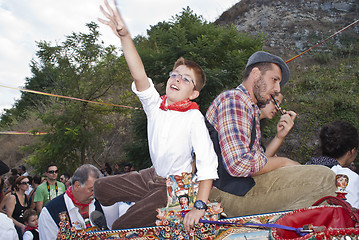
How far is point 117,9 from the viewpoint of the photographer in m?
2.28

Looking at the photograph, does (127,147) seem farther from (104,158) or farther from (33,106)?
(33,106)

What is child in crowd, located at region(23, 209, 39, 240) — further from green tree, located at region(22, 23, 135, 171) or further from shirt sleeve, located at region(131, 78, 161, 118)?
green tree, located at region(22, 23, 135, 171)

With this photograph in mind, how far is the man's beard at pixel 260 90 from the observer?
2.66 m

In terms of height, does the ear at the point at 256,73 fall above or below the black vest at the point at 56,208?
above

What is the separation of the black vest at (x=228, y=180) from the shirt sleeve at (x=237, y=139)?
0.08m

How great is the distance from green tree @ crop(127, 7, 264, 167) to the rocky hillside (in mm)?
9837

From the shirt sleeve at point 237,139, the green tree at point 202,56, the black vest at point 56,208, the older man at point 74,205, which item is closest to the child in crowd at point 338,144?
the shirt sleeve at point 237,139

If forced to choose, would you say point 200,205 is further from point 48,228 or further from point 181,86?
point 48,228

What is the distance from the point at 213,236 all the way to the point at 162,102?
1052 millimetres

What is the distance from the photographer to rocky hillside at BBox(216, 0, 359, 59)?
23.4 metres

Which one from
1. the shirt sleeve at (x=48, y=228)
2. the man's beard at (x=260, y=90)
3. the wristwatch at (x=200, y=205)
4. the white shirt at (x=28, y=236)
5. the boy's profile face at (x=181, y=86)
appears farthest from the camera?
the white shirt at (x=28, y=236)

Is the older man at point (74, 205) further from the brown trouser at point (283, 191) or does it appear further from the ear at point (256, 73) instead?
the ear at point (256, 73)

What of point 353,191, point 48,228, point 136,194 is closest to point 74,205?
point 48,228

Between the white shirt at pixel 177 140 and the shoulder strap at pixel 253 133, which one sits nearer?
the white shirt at pixel 177 140
